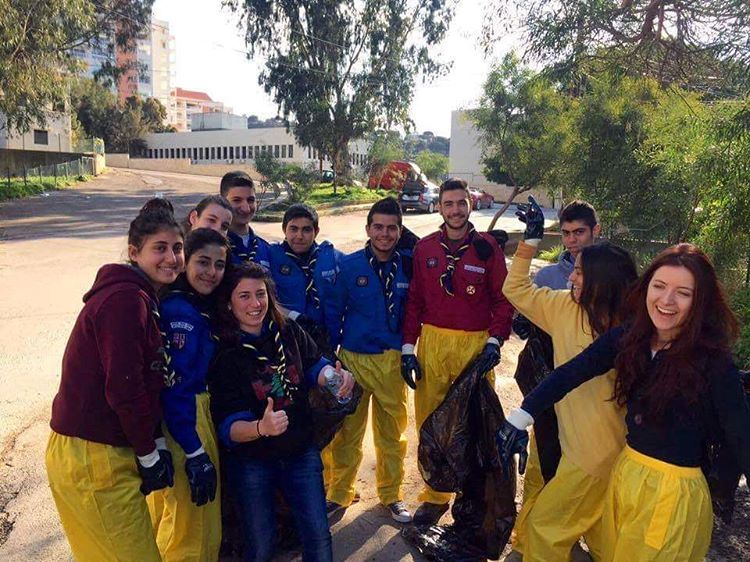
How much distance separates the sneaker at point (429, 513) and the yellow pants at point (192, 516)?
1195 millimetres

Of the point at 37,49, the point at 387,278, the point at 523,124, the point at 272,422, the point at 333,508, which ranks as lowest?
the point at 333,508

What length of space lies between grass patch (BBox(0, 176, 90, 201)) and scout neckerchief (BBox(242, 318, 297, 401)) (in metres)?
21.5

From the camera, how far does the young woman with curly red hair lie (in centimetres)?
187

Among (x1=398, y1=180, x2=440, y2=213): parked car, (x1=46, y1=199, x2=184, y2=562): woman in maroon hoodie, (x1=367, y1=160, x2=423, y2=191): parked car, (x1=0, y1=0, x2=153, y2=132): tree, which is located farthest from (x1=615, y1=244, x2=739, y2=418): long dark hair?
(x1=367, y1=160, x2=423, y2=191): parked car

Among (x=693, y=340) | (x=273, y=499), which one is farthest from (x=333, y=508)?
(x=693, y=340)

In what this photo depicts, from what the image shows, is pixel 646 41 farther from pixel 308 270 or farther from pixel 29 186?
pixel 29 186

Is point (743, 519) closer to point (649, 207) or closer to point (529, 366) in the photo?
point (529, 366)

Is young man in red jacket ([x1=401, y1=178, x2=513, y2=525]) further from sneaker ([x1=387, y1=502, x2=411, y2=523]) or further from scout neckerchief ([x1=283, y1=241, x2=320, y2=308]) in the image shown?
scout neckerchief ([x1=283, y1=241, x2=320, y2=308])

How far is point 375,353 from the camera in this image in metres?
3.26

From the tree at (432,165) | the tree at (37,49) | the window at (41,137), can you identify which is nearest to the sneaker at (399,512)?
the tree at (37,49)

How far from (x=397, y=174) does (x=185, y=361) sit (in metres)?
24.7

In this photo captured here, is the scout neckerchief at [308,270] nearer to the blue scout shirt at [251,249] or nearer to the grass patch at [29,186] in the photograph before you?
the blue scout shirt at [251,249]

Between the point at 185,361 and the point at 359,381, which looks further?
the point at 359,381

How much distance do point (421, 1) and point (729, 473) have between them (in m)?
26.4
